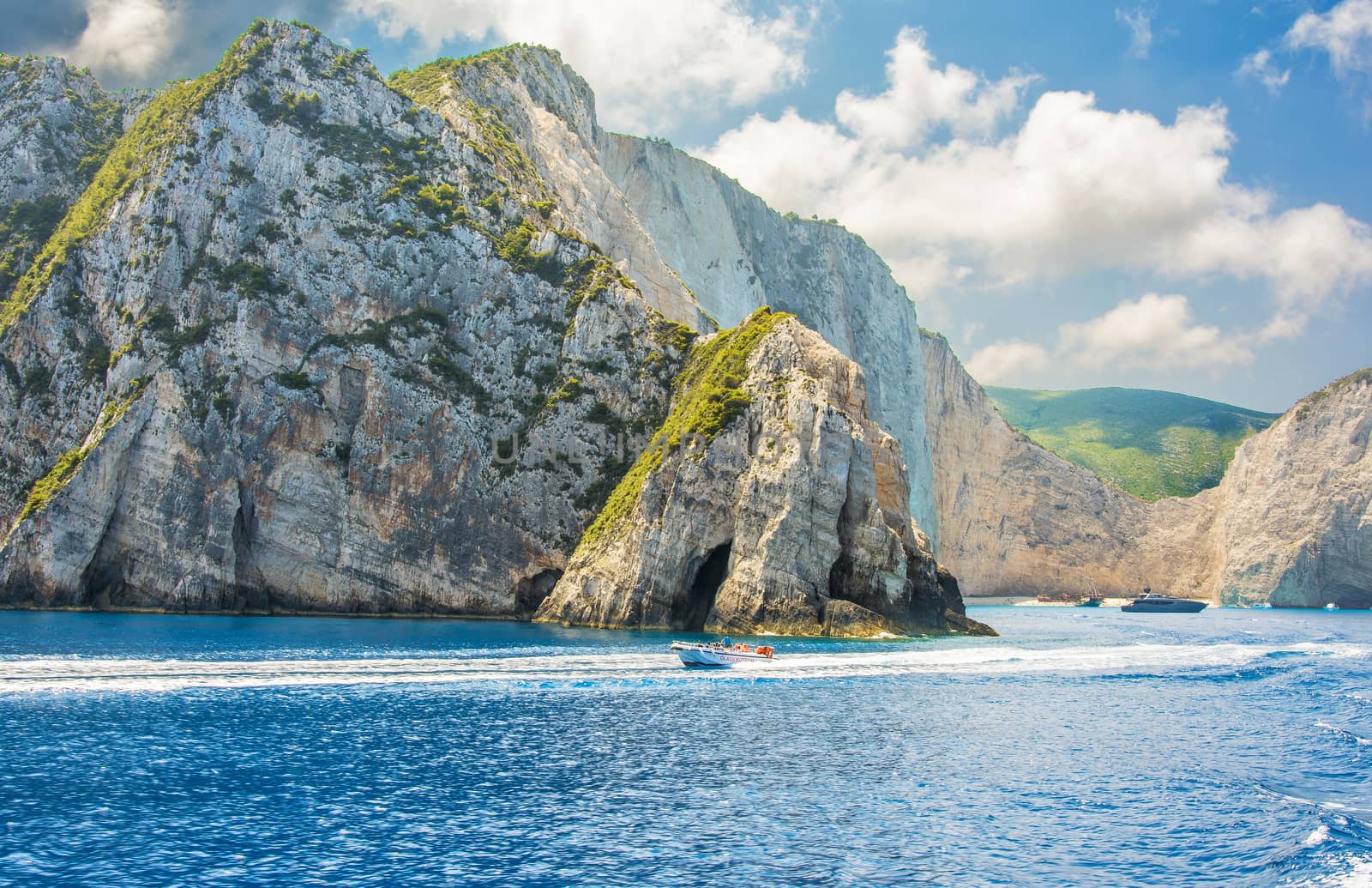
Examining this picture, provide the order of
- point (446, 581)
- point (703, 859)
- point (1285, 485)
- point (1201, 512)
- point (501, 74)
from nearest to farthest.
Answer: point (703, 859) < point (446, 581) < point (501, 74) < point (1285, 485) < point (1201, 512)

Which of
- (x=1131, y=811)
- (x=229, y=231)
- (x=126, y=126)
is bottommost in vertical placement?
(x=1131, y=811)

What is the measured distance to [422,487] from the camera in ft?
251

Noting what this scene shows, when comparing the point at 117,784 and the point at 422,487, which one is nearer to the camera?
the point at 117,784

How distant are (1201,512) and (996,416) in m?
34.3

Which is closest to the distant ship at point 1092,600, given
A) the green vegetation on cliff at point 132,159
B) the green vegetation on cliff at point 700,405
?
the green vegetation on cliff at point 700,405

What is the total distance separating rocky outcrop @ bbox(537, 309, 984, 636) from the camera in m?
63.8

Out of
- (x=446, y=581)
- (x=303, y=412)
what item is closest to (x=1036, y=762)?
(x=446, y=581)

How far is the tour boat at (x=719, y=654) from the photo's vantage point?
4656 centimetres

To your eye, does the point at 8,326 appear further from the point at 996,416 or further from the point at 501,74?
the point at 996,416

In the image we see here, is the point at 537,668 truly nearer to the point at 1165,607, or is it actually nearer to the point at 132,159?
the point at 132,159

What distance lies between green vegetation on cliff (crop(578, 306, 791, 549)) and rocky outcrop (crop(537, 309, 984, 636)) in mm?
183

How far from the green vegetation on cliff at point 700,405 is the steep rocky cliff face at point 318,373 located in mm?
1911

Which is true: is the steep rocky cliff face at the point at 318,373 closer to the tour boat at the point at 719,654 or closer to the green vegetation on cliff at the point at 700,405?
the green vegetation on cliff at the point at 700,405

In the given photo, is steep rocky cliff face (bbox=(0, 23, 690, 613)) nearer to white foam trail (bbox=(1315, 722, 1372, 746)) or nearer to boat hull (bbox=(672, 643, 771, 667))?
boat hull (bbox=(672, 643, 771, 667))
